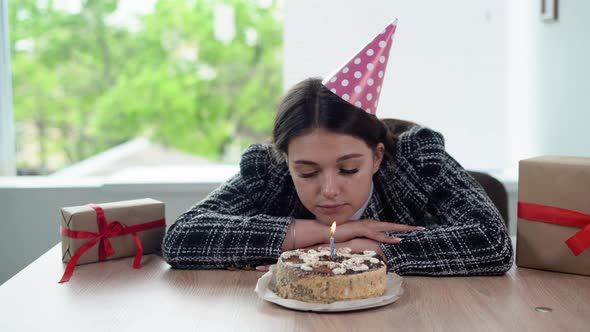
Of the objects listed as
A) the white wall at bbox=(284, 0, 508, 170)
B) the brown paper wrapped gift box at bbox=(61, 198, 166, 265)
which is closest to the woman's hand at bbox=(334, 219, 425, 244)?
the brown paper wrapped gift box at bbox=(61, 198, 166, 265)

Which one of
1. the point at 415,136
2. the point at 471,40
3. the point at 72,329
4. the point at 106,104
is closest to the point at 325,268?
the point at 72,329

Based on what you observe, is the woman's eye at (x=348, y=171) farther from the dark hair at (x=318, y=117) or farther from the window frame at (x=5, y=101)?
the window frame at (x=5, y=101)

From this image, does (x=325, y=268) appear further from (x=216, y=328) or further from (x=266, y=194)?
(x=266, y=194)

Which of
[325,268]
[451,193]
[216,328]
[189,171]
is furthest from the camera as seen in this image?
[189,171]

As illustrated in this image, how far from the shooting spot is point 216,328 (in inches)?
45.0

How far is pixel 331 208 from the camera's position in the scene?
1654 mm

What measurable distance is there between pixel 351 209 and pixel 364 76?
0.36 metres

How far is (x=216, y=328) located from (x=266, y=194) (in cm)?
79

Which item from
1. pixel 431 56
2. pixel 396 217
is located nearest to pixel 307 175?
pixel 396 217

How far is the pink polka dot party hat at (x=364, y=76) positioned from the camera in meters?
1.51

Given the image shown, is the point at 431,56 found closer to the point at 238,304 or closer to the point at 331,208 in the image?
the point at 331,208

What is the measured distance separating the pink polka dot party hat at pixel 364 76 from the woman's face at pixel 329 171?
12cm

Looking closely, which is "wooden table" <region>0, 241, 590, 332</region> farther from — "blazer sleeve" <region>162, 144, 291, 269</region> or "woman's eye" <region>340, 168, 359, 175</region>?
"woman's eye" <region>340, 168, 359, 175</region>

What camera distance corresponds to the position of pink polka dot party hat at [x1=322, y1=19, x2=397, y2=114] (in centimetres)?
151
